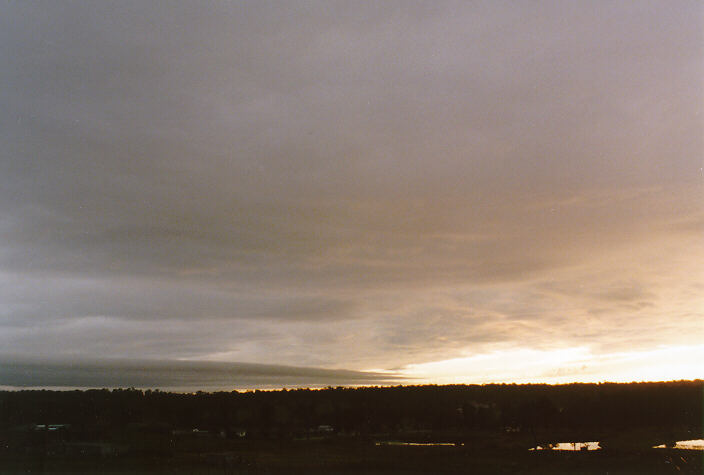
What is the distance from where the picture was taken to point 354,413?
139375 millimetres

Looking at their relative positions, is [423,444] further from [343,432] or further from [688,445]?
[688,445]

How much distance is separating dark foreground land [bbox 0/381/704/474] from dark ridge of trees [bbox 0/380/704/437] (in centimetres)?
37

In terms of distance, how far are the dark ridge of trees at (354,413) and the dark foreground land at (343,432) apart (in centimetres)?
37

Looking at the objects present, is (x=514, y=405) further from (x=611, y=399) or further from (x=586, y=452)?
(x=586, y=452)

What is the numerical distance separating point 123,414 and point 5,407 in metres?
25.1

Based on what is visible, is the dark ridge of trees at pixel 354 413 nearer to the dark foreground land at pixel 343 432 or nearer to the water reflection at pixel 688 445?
the dark foreground land at pixel 343 432

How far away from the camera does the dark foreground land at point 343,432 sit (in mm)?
63062

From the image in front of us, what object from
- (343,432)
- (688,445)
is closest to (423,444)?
(343,432)

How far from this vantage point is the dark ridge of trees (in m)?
124

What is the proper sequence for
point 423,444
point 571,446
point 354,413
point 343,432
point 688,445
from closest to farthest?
1. point 688,445
2. point 571,446
3. point 423,444
4. point 343,432
5. point 354,413

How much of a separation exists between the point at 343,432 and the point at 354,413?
83.3 feet

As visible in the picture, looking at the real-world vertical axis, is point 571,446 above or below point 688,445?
below

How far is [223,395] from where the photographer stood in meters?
183

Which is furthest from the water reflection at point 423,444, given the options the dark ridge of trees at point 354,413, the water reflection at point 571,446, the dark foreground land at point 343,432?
the dark ridge of trees at point 354,413
